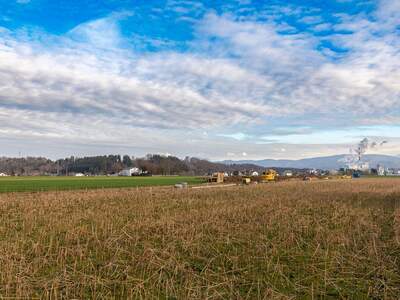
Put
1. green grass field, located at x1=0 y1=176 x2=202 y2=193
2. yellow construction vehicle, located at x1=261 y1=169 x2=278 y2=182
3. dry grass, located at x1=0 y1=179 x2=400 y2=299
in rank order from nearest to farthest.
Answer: dry grass, located at x1=0 y1=179 x2=400 y2=299 < green grass field, located at x1=0 y1=176 x2=202 y2=193 < yellow construction vehicle, located at x1=261 y1=169 x2=278 y2=182

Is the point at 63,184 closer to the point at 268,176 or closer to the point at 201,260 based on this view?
the point at 268,176

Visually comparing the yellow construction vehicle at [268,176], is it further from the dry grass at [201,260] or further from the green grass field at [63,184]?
the dry grass at [201,260]

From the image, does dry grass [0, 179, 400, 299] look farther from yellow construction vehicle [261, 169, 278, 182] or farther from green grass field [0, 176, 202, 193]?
yellow construction vehicle [261, 169, 278, 182]

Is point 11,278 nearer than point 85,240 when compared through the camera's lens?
Yes

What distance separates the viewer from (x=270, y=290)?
7793 mm

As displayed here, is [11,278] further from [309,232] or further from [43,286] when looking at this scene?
[309,232]

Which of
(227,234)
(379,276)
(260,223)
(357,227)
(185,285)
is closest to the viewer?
(185,285)

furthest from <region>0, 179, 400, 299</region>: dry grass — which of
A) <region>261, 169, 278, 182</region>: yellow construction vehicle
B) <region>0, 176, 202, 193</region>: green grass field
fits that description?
<region>261, 169, 278, 182</region>: yellow construction vehicle

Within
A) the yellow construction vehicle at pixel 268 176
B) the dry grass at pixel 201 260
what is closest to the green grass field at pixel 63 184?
the yellow construction vehicle at pixel 268 176

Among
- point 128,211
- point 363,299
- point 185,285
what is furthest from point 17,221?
point 363,299

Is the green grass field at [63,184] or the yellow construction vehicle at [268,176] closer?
the green grass field at [63,184]

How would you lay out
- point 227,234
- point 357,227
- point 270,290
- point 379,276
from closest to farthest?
point 270,290 → point 379,276 → point 227,234 → point 357,227

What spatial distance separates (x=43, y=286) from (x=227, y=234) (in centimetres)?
801

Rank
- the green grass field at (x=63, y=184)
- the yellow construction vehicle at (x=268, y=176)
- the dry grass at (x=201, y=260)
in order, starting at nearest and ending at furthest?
the dry grass at (x=201, y=260), the green grass field at (x=63, y=184), the yellow construction vehicle at (x=268, y=176)
